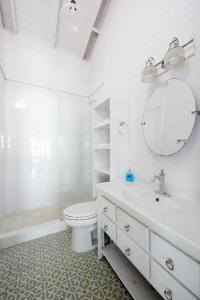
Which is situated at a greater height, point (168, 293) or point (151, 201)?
point (151, 201)

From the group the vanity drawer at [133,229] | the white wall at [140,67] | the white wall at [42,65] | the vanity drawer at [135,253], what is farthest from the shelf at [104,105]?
the vanity drawer at [135,253]

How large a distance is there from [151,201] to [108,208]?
1.18 feet

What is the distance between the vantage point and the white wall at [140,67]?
3.13 ft

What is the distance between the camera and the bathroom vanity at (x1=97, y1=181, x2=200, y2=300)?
0.55 m

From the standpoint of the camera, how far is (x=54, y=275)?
120cm

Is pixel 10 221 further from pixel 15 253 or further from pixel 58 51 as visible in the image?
pixel 58 51

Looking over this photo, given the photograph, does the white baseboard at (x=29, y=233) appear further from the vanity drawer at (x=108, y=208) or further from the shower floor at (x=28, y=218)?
the vanity drawer at (x=108, y=208)

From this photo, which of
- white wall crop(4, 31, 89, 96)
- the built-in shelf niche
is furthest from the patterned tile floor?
white wall crop(4, 31, 89, 96)

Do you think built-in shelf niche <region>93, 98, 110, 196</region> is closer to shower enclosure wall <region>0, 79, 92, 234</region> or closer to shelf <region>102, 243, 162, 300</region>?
shower enclosure wall <region>0, 79, 92, 234</region>

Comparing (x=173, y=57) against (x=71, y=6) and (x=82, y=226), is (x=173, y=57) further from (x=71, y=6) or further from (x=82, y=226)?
(x=82, y=226)

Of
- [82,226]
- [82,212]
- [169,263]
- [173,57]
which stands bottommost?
[82,226]

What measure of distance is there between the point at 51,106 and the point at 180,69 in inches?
79.5

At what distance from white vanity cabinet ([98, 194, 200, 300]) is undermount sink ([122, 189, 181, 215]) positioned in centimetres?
12

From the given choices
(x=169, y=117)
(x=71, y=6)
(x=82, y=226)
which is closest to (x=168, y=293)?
(x=82, y=226)
